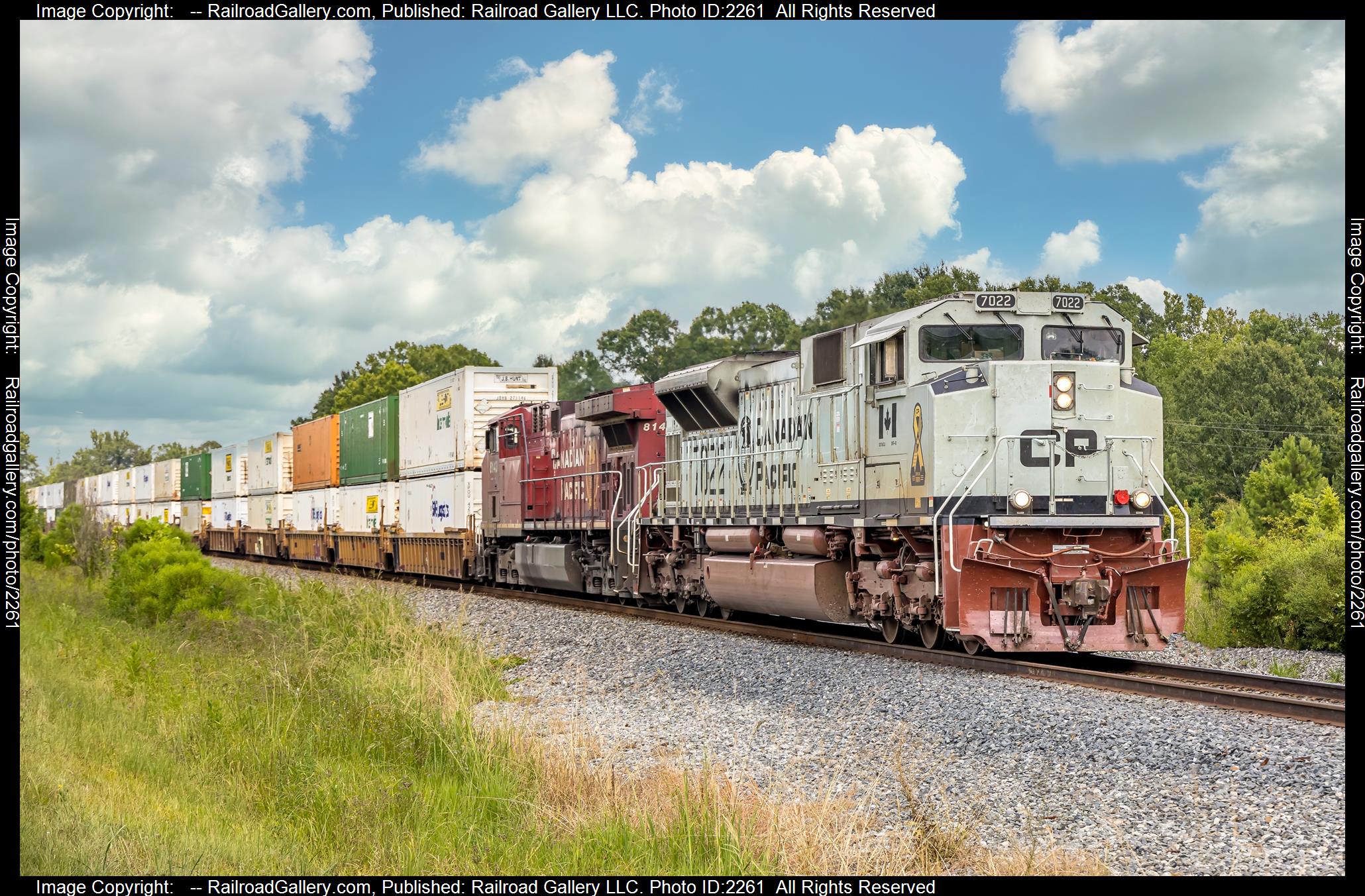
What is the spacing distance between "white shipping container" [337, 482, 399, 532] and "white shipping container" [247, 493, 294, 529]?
5889mm

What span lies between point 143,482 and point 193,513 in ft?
23.6

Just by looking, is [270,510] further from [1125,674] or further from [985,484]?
[1125,674]

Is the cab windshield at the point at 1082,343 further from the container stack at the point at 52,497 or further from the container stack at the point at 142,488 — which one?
the container stack at the point at 142,488

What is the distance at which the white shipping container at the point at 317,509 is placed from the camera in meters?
34.1

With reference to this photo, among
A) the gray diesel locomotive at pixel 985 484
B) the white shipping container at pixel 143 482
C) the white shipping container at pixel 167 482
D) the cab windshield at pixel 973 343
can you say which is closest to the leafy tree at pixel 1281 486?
the gray diesel locomotive at pixel 985 484

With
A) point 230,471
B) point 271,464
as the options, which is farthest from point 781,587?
point 230,471

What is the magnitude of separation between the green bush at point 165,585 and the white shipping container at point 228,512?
2573 cm

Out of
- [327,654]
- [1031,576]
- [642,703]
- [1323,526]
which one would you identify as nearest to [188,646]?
[327,654]

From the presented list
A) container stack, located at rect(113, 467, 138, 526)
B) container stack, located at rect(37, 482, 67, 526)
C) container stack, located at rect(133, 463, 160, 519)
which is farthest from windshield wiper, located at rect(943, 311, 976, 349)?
container stack, located at rect(113, 467, 138, 526)
